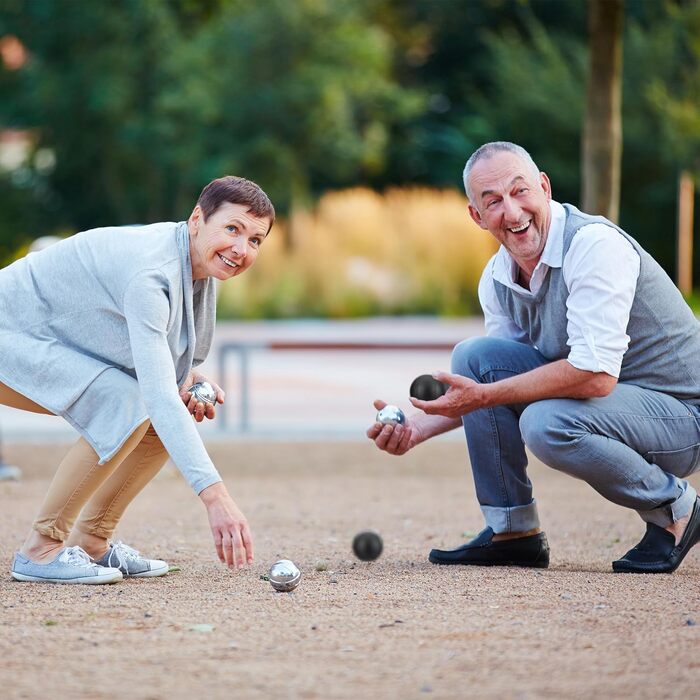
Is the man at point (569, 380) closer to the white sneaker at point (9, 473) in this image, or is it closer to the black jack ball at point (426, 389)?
the black jack ball at point (426, 389)

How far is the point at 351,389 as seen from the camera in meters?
14.7

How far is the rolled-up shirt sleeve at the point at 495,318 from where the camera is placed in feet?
16.9

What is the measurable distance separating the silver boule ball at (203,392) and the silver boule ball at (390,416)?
0.61 meters

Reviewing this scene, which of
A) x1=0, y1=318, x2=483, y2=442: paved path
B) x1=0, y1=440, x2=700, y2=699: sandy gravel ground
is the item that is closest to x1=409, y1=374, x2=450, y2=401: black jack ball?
x1=0, y1=440, x2=700, y2=699: sandy gravel ground

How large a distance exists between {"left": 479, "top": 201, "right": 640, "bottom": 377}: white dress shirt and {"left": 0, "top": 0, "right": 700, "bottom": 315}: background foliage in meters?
18.1

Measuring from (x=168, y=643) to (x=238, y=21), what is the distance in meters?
26.7

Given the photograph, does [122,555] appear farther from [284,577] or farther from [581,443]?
[581,443]

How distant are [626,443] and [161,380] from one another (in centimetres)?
167

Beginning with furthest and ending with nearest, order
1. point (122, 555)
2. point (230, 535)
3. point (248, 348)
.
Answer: point (248, 348) → point (122, 555) → point (230, 535)

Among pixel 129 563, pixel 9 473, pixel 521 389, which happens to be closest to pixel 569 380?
pixel 521 389

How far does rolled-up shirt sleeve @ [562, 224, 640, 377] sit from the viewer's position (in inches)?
181

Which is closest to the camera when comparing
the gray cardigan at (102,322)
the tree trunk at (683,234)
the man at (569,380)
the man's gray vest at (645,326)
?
the gray cardigan at (102,322)

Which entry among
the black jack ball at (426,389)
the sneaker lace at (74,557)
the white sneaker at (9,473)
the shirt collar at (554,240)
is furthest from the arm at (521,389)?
the white sneaker at (9,473)

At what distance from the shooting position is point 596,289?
15.1ft
